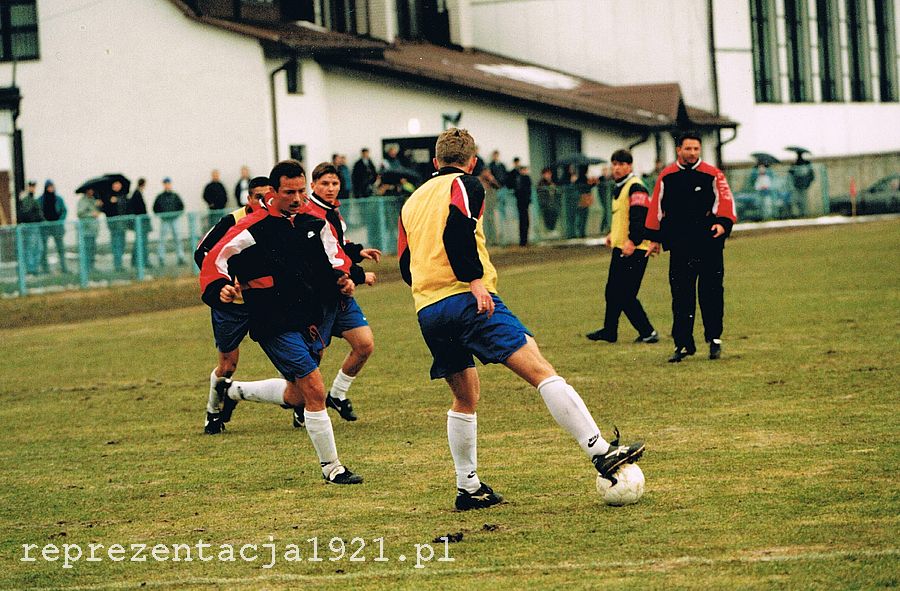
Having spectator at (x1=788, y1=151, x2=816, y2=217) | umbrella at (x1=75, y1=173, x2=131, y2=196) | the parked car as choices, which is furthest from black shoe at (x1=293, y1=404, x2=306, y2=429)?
the parked car

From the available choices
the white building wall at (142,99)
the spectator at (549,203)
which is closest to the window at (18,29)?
the white building wall at (142,99)

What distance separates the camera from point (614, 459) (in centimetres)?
769

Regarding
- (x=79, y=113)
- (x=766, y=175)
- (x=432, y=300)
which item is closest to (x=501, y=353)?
(x=432, y=300)

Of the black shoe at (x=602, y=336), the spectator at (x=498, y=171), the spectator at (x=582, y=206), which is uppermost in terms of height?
the spectator at (x=498, y=171)

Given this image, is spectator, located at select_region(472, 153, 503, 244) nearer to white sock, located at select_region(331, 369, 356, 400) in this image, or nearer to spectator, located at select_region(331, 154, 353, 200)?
spectator, located at select_region(331, 154, 353, 200)

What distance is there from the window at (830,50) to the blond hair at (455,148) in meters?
49.5

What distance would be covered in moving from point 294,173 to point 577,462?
2381 millimetres

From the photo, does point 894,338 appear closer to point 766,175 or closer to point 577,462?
point 577,462

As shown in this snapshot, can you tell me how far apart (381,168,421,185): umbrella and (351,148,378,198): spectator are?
103 cm

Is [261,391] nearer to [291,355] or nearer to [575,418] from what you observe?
[291,355]

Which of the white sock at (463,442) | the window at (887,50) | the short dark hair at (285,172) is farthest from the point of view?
the window at (887,50)

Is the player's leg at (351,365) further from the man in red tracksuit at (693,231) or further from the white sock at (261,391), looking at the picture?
the man in red tracksuit at (693,231)

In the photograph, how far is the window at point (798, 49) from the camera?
5350 centimetres

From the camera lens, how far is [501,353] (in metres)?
7.89
